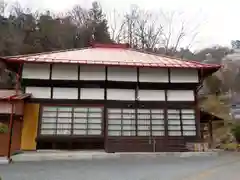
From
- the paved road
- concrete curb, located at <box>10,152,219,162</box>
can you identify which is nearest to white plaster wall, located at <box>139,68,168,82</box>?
concrete curb, located at <box>10,152,219,162</box>

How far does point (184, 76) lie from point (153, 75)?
163cm

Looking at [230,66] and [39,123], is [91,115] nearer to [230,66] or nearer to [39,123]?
[39,123]

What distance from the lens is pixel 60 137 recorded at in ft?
44.0

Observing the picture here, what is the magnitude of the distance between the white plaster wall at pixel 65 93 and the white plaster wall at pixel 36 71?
0.87m

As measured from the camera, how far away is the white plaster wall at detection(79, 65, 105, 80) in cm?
1434

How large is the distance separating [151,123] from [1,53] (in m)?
23.2

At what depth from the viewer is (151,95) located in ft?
47.9

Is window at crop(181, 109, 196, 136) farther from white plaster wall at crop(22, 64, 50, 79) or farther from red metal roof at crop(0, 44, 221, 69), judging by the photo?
white plaster wall at crop(22, 64, 50, 79)

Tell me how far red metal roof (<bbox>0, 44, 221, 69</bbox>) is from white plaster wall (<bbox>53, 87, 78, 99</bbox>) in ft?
4.52

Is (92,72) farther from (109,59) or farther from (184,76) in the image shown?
(184,76)

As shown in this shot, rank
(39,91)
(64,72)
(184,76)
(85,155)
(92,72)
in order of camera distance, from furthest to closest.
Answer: (184,76)
(92,72)
(64,72)
(39,91)
(85,155)

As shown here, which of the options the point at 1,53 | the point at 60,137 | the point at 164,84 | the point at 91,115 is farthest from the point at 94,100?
the point at 1,53

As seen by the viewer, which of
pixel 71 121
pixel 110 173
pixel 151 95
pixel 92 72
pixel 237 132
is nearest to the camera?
pixel 110 173

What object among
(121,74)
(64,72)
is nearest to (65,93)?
(64,72)
